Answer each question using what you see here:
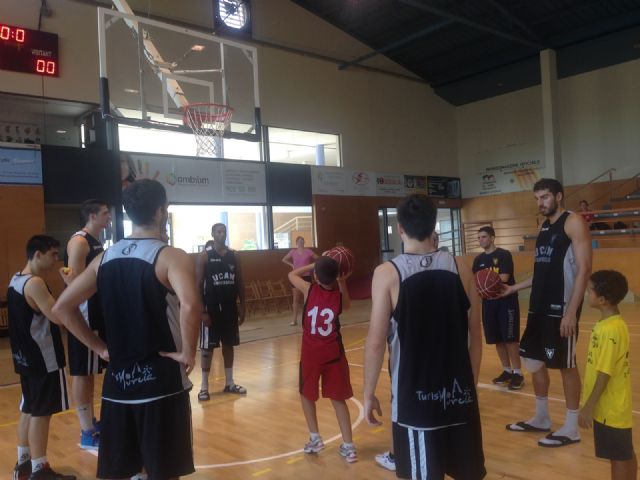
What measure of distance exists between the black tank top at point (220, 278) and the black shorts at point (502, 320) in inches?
109

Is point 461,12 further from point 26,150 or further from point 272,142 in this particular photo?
point 26,150

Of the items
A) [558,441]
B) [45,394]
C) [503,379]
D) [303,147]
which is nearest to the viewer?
[45,394]

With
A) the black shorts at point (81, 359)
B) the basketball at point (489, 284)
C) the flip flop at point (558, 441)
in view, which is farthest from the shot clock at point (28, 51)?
the flip flop at point (558, 441)

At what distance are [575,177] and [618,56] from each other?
3.89m

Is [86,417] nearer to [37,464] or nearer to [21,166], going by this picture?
[37,464]

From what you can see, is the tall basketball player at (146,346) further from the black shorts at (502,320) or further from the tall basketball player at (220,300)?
the black shorts at (502,320)

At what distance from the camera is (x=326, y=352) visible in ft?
12.7

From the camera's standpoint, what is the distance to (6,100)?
448 inches

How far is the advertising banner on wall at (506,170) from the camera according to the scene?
18750 mm

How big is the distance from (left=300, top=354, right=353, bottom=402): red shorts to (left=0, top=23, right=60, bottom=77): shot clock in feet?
33.2

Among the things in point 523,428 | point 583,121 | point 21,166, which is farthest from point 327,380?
point 583,121

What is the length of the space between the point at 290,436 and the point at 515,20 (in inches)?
550

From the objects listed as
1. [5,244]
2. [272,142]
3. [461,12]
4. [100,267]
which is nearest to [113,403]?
[100,267]

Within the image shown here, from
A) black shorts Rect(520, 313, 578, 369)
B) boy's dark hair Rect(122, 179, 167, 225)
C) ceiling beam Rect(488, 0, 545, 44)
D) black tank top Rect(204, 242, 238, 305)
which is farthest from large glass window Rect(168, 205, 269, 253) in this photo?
boy's dark hair Rect(122, 179, 167, 225)
